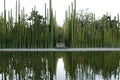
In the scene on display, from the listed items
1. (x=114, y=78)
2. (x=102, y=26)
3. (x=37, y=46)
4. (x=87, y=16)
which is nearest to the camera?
(x=114, y=78)

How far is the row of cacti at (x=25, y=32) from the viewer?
18172 mm

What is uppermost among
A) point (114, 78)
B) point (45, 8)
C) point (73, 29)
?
point (45, 8)

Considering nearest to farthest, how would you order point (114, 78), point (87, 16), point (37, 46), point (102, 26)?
1. point (114, 78)
2. point (37, 46)
3. point (102, 26)
4. point (87, 16)

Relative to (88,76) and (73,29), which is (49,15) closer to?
(73,29)

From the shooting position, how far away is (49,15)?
18.9 m

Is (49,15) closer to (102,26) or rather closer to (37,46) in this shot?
(37,46)

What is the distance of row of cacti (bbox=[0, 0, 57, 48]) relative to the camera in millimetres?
18172

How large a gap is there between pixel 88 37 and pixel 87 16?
1437cm

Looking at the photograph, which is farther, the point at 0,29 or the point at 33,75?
the point at 0,29

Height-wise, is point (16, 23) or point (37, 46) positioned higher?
point (16, 23)

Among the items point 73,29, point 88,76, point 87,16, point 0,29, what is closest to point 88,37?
point 73,29

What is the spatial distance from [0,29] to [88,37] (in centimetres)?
575

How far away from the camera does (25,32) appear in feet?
60.5

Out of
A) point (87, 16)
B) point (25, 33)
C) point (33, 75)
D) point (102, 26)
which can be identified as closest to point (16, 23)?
point (25, 33)
